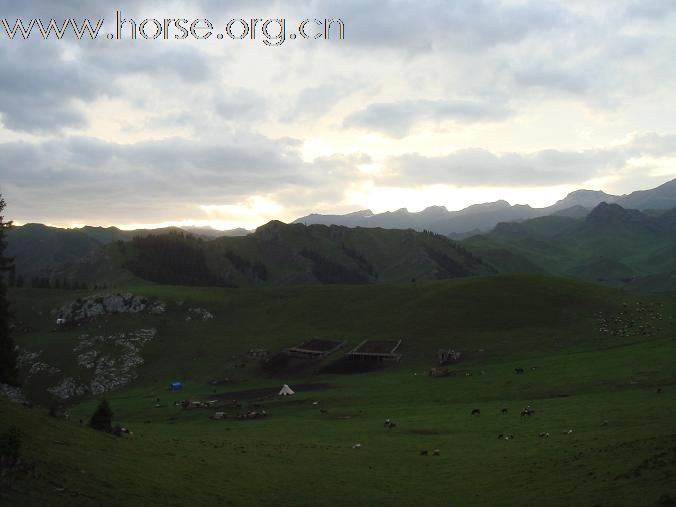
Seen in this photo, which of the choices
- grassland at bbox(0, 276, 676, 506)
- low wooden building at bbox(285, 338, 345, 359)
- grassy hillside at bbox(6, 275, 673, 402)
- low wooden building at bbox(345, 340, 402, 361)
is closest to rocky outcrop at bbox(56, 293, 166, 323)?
grassy hillside at bbox(6, 275, 673, 402)

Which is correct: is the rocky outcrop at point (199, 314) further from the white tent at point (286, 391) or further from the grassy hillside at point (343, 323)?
the white tent at point (286, 391)

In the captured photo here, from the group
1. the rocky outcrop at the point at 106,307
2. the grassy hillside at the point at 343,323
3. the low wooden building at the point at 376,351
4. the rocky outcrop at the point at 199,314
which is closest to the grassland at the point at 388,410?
the grassy hillside at the point at 343,323

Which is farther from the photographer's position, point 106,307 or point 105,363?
point 106,307

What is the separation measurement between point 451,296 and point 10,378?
100158mm

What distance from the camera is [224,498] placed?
99.7 feet

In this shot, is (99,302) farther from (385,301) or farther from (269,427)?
(269,427)

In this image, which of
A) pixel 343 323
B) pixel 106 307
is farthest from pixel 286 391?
pixel 106 307

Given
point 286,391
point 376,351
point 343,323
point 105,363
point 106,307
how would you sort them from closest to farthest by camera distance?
1. point 286,391
2. point 376,351
3. point 105,363
4. point 343,323
5. point 106,307

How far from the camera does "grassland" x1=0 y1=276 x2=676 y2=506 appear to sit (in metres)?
30.2

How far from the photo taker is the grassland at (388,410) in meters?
30.2

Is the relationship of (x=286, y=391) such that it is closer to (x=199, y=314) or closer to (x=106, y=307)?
(x=199, y=314)

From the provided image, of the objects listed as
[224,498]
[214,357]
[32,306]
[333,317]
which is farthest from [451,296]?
[32,306]

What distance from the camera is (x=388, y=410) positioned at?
70.2 metres

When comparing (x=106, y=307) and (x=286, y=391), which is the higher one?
(x=106, y=307)
